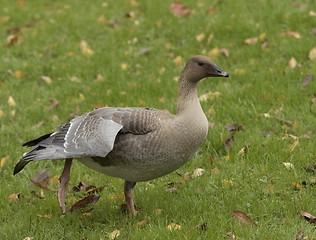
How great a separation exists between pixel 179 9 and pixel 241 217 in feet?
18.3

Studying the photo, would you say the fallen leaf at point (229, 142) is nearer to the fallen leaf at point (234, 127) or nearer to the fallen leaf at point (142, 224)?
the fallen leaf at point (234, 127)

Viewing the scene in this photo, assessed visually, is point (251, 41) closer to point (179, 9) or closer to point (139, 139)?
point (179, 9)

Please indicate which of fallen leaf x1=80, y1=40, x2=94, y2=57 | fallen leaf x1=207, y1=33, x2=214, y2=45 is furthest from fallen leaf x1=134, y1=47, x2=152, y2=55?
fallen leaf x1=207, y1=33, x2=214, y2=45

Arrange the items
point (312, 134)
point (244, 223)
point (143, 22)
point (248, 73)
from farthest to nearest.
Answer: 1. point (143, 22)
2. point (248, 73)
3. point (312, 134)
4. point (244, 223)

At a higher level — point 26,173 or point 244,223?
point 244,223

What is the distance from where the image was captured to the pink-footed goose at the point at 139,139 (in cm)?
393

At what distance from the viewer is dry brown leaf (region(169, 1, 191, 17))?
342 inches

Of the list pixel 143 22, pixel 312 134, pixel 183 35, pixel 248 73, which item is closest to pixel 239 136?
pixel 312 134

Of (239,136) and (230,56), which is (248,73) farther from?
(239,136)

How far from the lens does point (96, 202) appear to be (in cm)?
459

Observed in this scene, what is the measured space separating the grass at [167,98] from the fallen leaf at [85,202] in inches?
2.3

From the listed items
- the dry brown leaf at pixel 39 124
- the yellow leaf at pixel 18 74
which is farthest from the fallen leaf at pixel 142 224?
the yellow leaf at pixel 18 74

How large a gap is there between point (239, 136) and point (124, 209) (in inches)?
65.7

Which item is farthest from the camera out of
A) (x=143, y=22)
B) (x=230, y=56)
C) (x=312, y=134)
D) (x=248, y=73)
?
(x=143, y=22)
